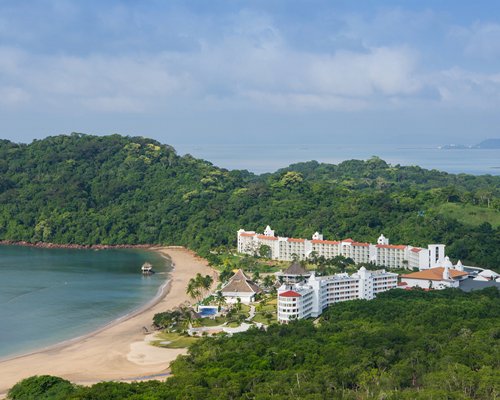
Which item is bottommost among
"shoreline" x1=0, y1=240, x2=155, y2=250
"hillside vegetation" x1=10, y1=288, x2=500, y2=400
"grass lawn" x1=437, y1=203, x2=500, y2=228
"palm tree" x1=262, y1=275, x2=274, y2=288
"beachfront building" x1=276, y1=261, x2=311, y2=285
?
"hillside vegetation" x1=10, y1=288, x2=500, y2=400

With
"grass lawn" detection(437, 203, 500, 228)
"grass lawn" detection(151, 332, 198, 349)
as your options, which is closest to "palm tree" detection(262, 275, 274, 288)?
"grass lawn" detection(151, 332, 198, 349)

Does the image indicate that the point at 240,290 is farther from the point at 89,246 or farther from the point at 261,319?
the point at 89,246

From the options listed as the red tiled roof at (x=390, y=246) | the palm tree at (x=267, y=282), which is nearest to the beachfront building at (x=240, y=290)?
the palm tree at (x=267, y=282)

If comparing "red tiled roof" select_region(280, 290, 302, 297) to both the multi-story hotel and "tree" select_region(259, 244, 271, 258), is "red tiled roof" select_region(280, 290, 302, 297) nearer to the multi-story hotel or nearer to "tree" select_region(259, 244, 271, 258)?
the multi-story hotel

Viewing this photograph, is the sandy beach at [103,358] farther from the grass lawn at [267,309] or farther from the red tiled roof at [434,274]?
the red tiled roof at [434,274]

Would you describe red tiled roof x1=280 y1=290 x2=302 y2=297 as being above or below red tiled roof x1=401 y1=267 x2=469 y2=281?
below
